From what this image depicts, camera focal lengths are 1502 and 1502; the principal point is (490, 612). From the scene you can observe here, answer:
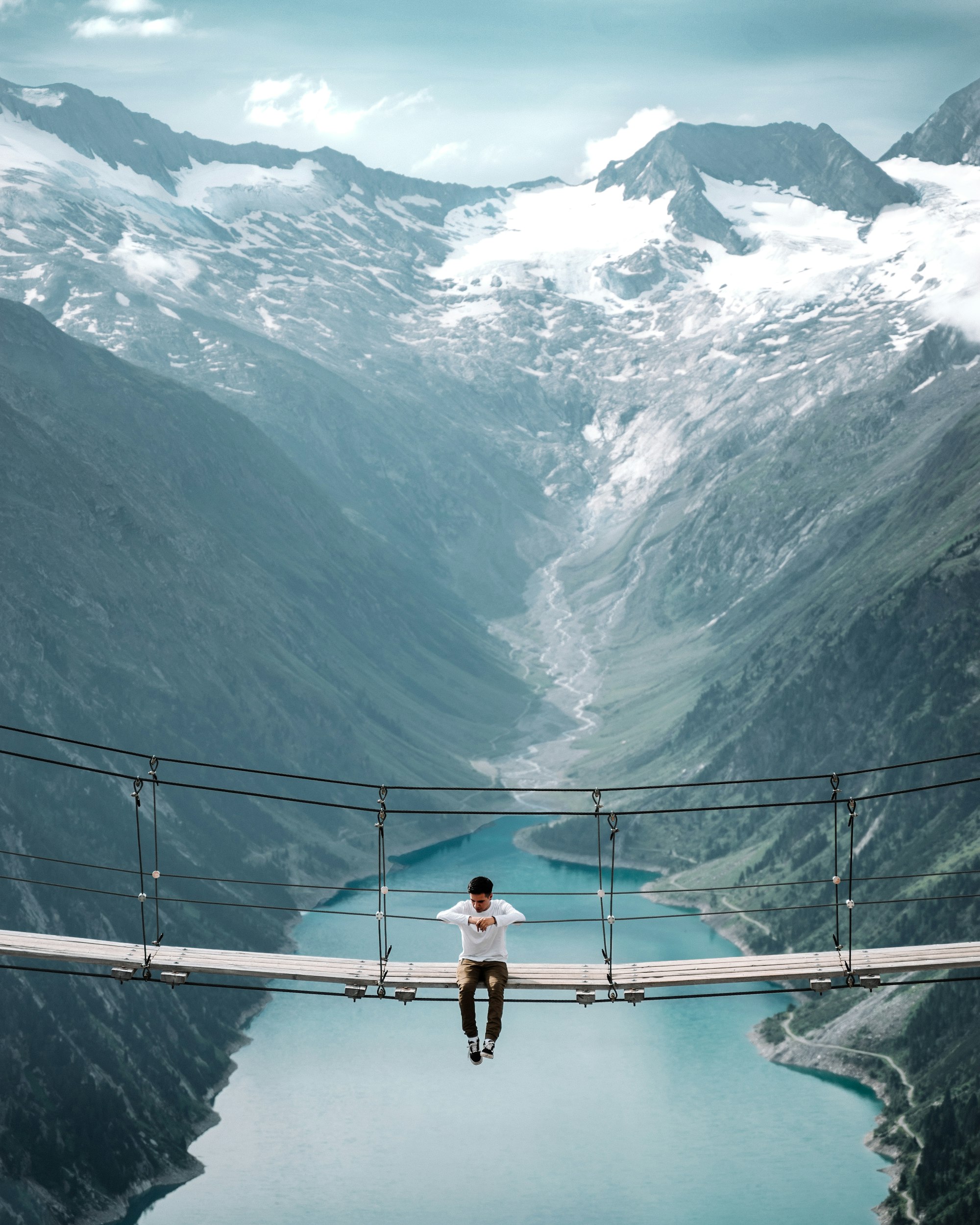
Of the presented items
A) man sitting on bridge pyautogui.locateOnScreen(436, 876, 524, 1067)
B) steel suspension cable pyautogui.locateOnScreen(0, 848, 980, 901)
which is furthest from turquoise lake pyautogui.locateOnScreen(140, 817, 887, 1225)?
man sitting on bridge pyautogui.locateOnScreen(436, 876, 524, 1067)

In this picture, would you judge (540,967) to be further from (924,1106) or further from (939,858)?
(939,858)

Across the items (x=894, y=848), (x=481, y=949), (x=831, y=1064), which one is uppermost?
(x=894, y=848)

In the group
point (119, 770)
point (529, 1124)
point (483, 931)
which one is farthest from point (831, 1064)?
point (483, 931)

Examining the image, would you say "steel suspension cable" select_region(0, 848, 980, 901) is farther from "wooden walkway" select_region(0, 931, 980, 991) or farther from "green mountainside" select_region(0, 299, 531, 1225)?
"green mountainside" select_region(0, 299, 531, 1225)

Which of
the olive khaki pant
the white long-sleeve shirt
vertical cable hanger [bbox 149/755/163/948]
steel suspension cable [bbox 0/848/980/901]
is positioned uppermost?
steel suspension cable [bbox 0/848/980/901]

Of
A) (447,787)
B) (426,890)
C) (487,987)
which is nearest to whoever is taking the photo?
(487,987)

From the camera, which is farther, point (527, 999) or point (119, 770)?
point (119, 770)

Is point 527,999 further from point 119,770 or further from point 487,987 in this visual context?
point 119,770

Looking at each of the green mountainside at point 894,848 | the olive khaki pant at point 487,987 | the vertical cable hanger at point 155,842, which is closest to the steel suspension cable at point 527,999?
the olive khaki pant at point 487,987
